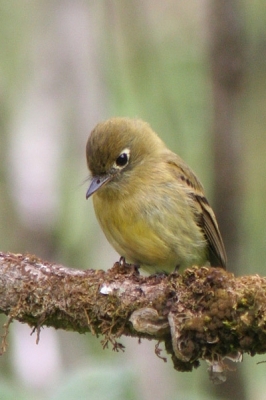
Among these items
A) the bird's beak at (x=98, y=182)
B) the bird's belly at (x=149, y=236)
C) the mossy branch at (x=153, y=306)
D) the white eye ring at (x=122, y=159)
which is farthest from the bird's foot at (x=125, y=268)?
the white eye ring at (x=122, y=159)

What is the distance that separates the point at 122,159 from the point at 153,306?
84.7 inches

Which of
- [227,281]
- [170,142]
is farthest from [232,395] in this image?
[170,142]

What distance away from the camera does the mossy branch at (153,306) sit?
10.9 feet

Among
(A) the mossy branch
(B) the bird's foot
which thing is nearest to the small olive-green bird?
(B) the bird's foot

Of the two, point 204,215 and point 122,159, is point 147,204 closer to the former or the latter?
point 122,159

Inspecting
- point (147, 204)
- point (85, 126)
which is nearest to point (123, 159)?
point (147, 204)

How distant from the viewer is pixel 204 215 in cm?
565

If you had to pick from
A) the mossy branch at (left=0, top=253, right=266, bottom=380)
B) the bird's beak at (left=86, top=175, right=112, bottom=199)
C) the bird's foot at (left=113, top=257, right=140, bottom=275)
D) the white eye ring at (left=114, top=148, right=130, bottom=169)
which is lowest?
the mossy branch at (left=0, top=253, right=266, bottom=380)

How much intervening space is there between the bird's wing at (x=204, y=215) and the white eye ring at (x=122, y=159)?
39 centimetres

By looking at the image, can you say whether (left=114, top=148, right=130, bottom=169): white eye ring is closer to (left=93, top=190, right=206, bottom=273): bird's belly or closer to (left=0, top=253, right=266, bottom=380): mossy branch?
(left=93, top=190, right=206, bottom=273): bird's belly

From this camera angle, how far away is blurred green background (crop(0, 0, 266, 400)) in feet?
19.9

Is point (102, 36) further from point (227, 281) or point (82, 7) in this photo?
point (227, 281)

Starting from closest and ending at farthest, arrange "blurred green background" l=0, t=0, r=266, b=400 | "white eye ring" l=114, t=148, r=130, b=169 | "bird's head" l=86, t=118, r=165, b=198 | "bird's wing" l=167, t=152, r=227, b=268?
"bird's head" l=86, t=118, r=165, b=198 → "white eye ring" l=114, t=148, r=130, b=169 → "bird's wing" l=167, t=152, r=227, b=268 → "blurred green background" l=0, t=0, r=266, b=400

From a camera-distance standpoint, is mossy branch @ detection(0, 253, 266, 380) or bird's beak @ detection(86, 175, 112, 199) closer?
mossy branch @ detection(0, 253, 266, 380)
